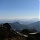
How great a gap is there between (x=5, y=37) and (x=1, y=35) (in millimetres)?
126

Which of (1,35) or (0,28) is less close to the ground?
(0,28)

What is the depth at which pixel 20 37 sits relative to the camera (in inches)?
121

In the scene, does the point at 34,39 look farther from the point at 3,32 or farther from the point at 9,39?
the point at 3,32

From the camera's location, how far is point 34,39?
3045mm

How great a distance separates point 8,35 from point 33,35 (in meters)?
0.69

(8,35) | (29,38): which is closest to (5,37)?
(8,35)

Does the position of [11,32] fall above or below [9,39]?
above

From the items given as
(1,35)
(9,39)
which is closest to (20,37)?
(9,39)

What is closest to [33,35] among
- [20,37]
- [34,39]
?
[34,39]

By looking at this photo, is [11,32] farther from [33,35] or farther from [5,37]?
[33,35]

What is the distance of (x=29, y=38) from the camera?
3.06 metres

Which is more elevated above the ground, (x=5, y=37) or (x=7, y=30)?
(x=7, y=30)

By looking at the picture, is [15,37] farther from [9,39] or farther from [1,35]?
[1,35]

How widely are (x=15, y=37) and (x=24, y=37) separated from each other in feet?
0.83
